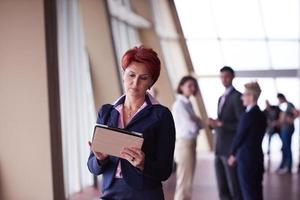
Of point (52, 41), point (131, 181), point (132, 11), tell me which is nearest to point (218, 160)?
point (132, 11)

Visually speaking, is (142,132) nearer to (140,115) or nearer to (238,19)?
(140,115)

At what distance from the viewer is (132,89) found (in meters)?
1.52

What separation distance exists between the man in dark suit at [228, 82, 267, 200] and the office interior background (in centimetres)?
8

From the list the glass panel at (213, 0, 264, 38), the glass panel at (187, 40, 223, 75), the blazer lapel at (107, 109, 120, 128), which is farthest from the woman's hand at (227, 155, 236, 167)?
the blazer lapel at (107, 109, 120, 128)

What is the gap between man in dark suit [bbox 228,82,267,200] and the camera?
10.6ft

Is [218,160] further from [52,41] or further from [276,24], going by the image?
[52,41]

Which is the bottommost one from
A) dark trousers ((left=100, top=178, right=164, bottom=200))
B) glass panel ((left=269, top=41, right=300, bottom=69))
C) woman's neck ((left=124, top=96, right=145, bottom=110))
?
dark trousers ((left=100, top=178, right=164, bottom=200))

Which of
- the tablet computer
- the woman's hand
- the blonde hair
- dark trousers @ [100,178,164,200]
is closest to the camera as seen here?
the tablet computer

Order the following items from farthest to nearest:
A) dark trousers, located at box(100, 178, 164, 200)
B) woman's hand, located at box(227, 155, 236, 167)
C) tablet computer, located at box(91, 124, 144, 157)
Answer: woman's hand, located at box(227, 155, 236, 167) → dark trousers, located at box(100, 178, 164, 200) → tablet computer, located at box(91, 124, 144, 157)

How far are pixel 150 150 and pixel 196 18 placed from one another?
2086mm

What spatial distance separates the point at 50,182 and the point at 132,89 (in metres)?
2.20

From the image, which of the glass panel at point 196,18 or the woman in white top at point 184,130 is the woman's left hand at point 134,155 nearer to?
the woman in white top at point 184,130

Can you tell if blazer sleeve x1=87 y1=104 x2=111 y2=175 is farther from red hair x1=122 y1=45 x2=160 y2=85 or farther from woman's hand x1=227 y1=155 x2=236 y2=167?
woman's hand x1=227 y1=155 x2=236 y2=167

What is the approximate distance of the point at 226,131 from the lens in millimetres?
3330
